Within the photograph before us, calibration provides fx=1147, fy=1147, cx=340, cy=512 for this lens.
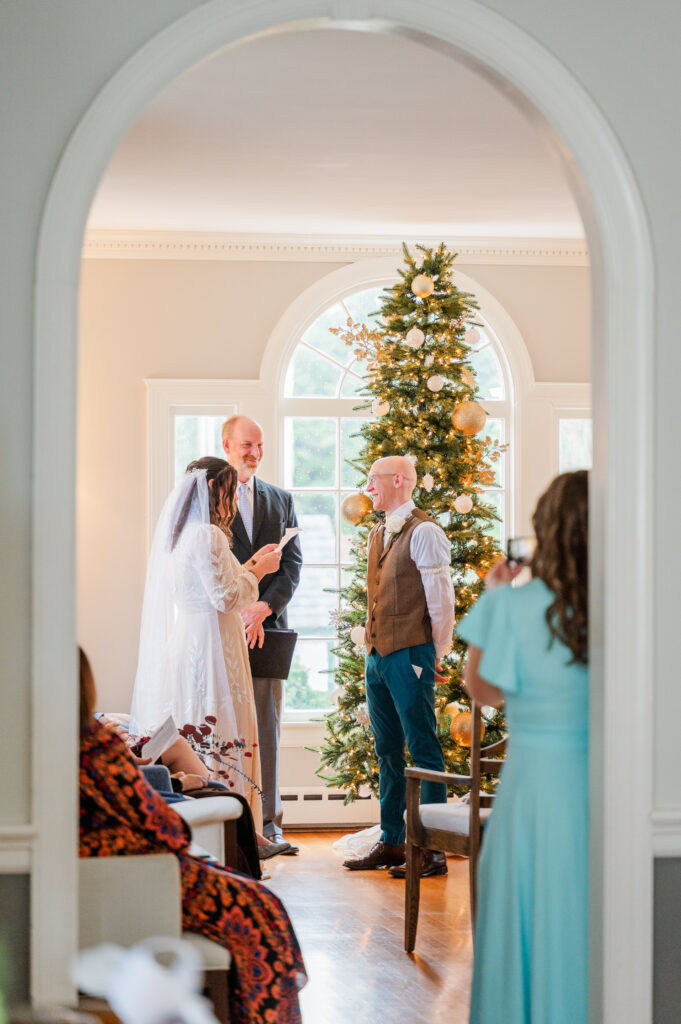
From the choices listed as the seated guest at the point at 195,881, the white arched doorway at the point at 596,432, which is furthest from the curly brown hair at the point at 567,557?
the seated guest at the point at 195,881

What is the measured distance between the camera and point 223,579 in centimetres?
493

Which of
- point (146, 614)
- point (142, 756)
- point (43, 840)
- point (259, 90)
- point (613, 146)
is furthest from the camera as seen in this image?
point (146, 614)

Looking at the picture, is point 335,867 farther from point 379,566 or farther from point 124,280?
point 124,280

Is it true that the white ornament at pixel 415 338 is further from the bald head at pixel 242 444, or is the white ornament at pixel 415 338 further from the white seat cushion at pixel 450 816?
the white seat cushion at pixel 450 816

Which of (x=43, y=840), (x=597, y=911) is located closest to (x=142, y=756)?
(x=43, y=840)

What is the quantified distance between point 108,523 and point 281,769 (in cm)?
171

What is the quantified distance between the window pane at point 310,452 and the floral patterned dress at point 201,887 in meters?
3.97

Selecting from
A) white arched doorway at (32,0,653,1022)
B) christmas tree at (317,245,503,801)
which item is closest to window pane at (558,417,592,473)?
christmas tree at (317,245,503,801)

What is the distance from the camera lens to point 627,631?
7.98 feet

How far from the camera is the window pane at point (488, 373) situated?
6.88 metres

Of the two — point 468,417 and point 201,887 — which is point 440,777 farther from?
point 468,417

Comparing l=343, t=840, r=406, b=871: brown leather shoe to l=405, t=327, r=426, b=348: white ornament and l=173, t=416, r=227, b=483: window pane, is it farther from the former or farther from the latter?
l=405, t=327, r=426, b=348: white ornament

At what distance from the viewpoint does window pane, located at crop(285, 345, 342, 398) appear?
6.77 meters

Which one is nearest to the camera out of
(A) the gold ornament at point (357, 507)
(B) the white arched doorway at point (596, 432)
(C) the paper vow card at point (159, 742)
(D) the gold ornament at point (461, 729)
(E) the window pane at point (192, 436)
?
(B) the white arched doorway at point (596, 432)
